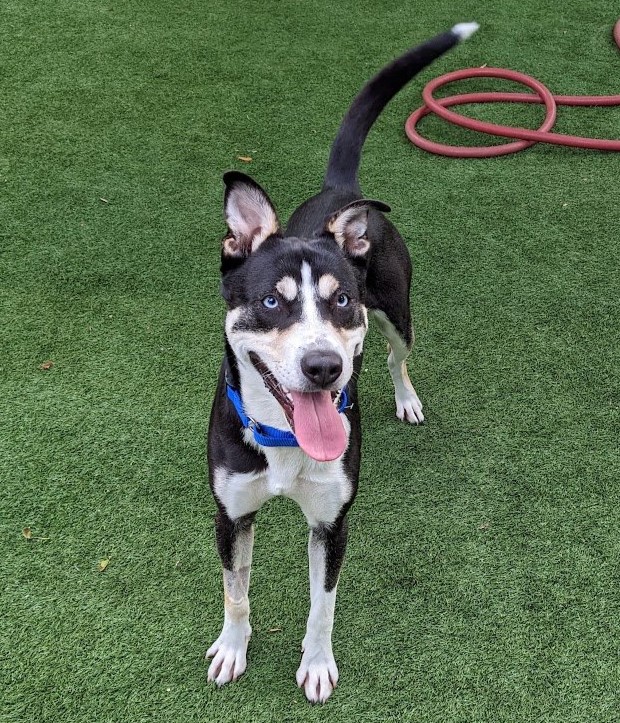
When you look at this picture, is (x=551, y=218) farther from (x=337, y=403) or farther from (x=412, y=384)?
(x=337, y=403)

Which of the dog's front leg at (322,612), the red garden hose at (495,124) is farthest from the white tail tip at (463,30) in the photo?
the dog's front leg at (322,612)

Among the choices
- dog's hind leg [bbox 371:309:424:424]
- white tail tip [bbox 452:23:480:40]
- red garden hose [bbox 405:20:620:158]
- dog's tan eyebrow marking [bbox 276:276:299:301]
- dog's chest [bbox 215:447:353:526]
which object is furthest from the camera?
red garden hose [bbox 405:20:620:158]

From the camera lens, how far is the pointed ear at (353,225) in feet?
8.95

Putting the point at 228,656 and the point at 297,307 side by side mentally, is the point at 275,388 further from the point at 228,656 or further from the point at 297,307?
the point at 228,656

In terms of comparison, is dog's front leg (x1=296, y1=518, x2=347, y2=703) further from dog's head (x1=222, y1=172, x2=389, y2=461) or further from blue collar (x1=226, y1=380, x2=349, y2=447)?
dog's head (x1=222, y1=172, x2=389, y2=461)

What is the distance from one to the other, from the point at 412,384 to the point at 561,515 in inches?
42.5

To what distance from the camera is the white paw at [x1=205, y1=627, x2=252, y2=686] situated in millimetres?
2871

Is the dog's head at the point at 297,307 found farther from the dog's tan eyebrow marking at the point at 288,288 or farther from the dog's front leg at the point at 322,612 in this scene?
the dog's front leg at the point at 322,612

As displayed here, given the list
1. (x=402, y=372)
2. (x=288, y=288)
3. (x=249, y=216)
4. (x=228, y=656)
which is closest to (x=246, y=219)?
(x=249, y=216)

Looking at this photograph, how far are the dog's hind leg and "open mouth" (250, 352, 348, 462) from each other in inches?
48.8

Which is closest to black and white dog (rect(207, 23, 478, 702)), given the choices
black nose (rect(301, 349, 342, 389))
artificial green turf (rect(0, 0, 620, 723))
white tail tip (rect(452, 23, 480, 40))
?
black nose (rect(301, 349, 342, 389))

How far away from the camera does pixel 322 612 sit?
2789 mm

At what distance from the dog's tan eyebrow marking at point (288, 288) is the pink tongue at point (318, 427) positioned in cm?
32

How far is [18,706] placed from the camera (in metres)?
2.74
